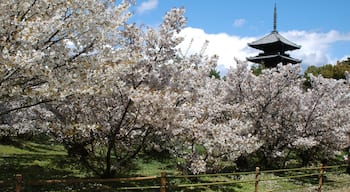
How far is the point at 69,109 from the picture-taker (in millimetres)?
14000

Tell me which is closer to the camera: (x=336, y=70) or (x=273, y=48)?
(x=273, y=48)

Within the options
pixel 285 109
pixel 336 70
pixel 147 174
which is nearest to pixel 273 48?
pixel 336 70

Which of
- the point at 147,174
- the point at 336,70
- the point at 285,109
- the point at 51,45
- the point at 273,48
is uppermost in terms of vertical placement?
the point at 273,48

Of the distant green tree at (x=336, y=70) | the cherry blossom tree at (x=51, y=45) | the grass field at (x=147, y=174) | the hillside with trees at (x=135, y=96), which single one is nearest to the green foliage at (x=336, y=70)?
the distant green tree at (x=336, y=70)

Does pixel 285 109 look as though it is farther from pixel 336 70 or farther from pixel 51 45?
pixel 336 70

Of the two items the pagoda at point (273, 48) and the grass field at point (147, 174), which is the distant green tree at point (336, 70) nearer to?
the pagoda at point (273, 48)

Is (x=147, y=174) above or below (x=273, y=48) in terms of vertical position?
below

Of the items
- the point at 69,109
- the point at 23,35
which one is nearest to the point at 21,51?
the point at 23,35

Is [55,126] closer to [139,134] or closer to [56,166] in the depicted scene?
[139,134]

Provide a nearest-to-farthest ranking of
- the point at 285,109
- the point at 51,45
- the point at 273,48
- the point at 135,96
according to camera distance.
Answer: the point at 51,45 < the point at 135,96 < the point at 285,109 < the point at 273,48

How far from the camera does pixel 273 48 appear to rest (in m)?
54.2

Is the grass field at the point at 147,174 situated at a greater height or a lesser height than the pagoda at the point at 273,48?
lesser

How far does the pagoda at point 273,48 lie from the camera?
5266 cm

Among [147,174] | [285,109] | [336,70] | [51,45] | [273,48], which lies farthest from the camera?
[336,70]
